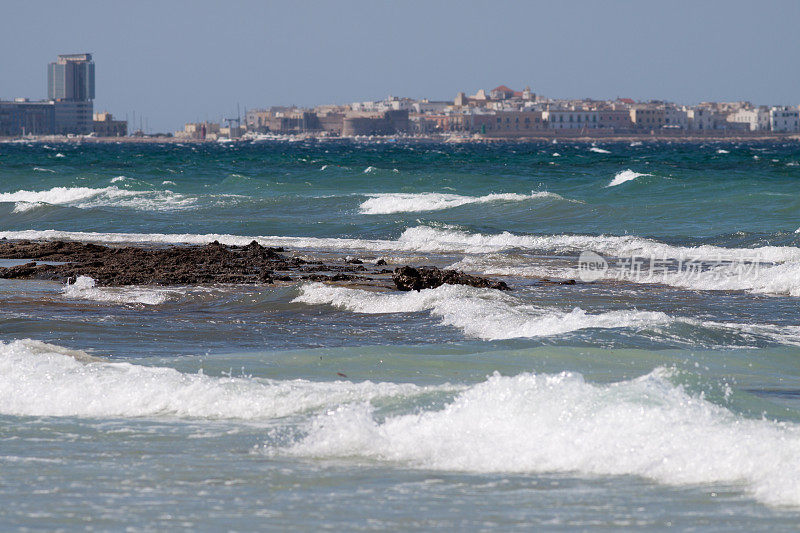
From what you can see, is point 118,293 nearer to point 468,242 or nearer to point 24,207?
point 468,242

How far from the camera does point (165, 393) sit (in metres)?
7.24

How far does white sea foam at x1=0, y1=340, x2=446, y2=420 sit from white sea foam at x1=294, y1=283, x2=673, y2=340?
128 inches

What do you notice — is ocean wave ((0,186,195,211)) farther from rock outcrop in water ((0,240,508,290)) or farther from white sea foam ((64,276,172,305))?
white sea foam ((64,276,172,305))

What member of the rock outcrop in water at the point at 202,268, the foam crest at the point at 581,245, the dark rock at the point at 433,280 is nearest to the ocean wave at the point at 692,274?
the foam crest at the point at 581,245

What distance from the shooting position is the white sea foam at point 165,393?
6980mm

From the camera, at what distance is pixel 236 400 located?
278 inches

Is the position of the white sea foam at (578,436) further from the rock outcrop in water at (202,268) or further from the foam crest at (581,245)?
the foam crest at (581,245)

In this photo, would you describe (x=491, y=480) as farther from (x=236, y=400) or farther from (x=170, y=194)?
(x=170, y=194)

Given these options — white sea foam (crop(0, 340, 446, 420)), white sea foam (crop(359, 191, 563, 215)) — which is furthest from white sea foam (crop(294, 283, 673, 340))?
white sea foam (crop(359, 191, 563, 215))

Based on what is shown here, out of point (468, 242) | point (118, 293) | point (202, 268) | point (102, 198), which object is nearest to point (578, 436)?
point (118, 293)

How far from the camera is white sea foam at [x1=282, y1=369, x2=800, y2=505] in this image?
17.8 ft

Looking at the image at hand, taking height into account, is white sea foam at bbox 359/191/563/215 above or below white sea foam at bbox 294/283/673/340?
above

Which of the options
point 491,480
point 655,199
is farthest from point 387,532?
point 655,199

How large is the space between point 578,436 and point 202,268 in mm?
11222
